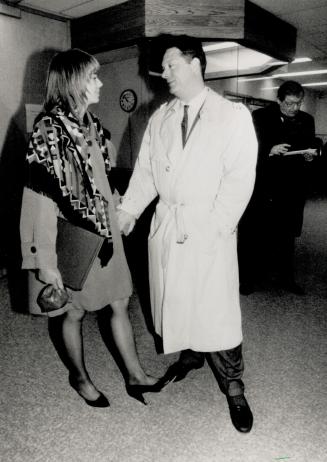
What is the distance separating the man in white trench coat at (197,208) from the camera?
1.56 meters

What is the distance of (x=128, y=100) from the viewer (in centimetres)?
493

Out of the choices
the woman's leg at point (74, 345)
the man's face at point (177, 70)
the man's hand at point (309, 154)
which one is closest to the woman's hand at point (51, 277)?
the woman's leg at point (74, 345)

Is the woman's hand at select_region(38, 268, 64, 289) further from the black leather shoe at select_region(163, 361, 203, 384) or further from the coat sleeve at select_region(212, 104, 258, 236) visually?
the black leather shoe at select_region(163, 361, 203, 384)

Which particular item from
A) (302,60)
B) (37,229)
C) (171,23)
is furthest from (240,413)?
(302,60)

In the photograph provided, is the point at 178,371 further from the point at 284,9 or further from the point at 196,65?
the point at 284,9

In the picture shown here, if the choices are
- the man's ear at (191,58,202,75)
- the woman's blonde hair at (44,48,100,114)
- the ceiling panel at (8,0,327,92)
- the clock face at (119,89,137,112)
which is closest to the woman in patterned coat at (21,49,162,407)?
the woman's blonde hair at (44,48,100,114)

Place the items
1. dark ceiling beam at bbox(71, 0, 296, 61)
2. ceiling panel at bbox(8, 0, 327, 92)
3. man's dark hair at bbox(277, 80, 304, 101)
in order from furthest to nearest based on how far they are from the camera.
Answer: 1. ceiling panel at bbox(8, 0, 327, 92)
2. dark ceiling beam at bbox(71, 0, 296, 61)
3. man's dark hair at bbox(277, 80, 304, 101)

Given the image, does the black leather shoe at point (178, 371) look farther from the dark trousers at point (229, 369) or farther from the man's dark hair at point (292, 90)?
the man's dark hair at point (292, 90)

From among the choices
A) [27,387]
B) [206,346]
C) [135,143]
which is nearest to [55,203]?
[206,346]

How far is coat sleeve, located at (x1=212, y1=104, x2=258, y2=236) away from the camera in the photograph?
153cm

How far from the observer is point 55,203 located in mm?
1489

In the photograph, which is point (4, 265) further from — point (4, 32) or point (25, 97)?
point (4, 32)

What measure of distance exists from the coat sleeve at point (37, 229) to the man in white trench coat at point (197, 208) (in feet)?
1.30

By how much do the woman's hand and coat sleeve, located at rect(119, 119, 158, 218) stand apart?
1.53 ft
